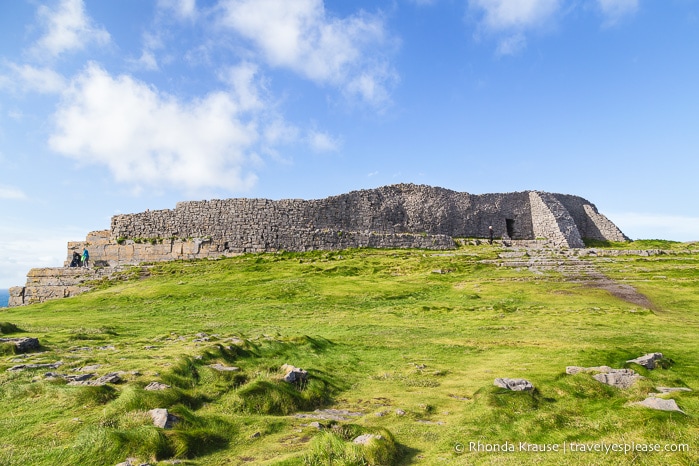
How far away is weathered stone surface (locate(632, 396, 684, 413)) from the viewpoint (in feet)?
23.3

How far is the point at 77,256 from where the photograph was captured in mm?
39344

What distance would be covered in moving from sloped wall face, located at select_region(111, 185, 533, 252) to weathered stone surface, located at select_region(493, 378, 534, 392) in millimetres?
33622

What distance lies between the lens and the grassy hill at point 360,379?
6.16 meters

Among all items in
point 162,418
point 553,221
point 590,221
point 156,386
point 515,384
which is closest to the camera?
point 162,418

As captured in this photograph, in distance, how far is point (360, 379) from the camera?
11.2 metres

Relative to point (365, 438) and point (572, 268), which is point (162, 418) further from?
point (572, 268)

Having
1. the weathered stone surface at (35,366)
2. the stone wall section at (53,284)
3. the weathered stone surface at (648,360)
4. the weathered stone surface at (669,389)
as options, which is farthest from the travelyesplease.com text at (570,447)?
the stone wall section at (53,284)

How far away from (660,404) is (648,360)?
4134mm

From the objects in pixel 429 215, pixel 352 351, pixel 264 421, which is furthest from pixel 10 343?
pixel 429 215

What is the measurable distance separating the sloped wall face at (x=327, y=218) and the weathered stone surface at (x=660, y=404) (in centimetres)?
3561

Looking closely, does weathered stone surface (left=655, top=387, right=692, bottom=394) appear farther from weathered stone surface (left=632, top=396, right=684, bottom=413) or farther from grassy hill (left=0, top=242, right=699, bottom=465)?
weathered stone surface (left=632, top=396, right=684, bottom=413)

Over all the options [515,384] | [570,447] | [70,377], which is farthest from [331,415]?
[70,377]

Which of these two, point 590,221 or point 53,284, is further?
point 590,221

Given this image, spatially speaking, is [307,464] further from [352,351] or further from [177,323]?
[177,323]
